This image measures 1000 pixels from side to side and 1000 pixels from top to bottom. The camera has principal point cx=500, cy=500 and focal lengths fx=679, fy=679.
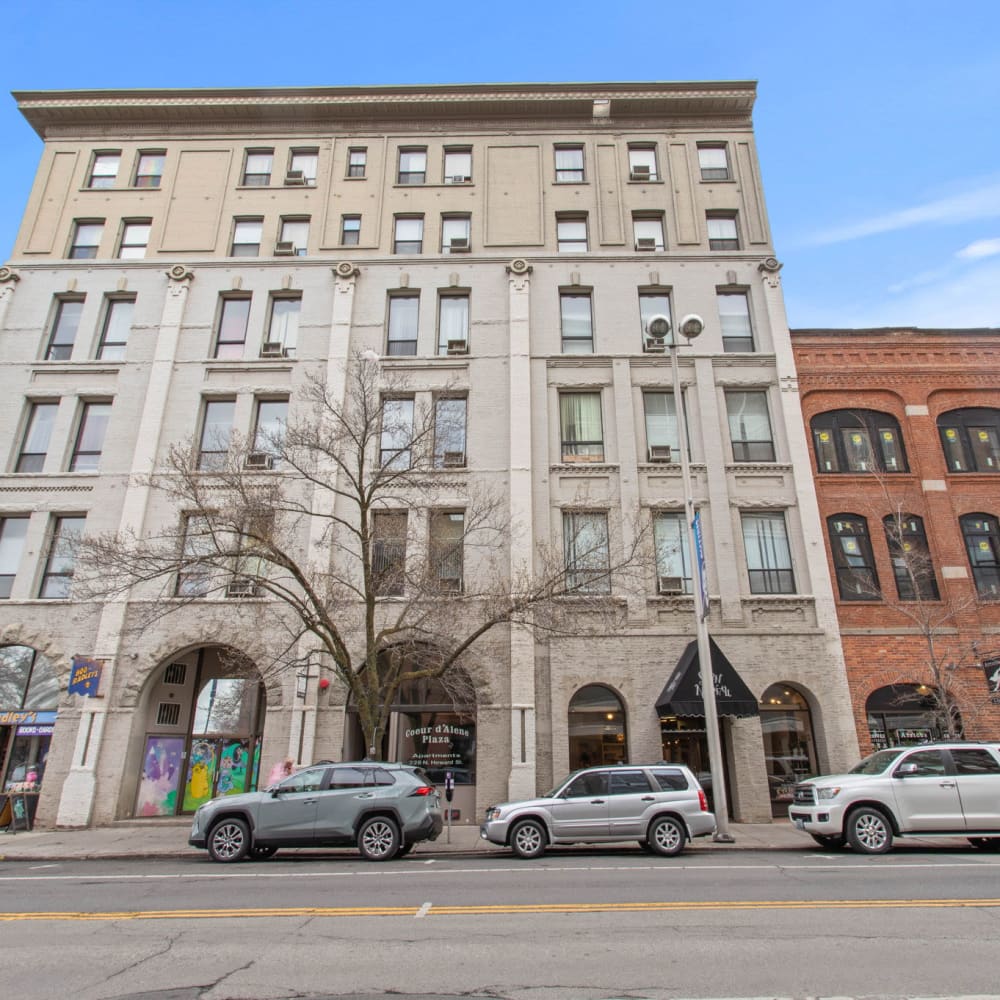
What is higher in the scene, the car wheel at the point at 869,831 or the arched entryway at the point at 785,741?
the arched entryway at the point at 785,741

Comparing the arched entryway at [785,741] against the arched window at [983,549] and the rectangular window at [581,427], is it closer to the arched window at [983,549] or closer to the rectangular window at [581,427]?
the arched window at [983,549]

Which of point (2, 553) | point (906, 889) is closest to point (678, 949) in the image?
point (906, 889)

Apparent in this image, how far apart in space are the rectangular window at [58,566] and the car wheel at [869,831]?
19.7m

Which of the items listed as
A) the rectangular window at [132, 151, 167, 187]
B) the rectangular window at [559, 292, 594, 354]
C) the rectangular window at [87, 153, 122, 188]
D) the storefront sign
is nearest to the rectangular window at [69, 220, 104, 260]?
the rectangular window at [87, 153, 122, 188]

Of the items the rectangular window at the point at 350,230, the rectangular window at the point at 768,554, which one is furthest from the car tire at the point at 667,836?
the rectangular window at the point at 350,230

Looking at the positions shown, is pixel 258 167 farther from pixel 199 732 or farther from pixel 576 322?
pixel 199 732

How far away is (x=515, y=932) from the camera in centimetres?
660

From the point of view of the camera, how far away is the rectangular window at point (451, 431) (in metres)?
19.6

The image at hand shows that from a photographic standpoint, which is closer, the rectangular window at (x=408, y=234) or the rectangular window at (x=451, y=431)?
the rectangular window at (x=451, y=431)

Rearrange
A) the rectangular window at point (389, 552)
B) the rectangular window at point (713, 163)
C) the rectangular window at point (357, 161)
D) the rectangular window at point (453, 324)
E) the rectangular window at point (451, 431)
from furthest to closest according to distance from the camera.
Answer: the rectangular window at point (357, 161) → the rectangular window at point (713, 163) → the rectangular window at point (453, 324) → the rectangular window at point (451, 431) → the rectangular window at point (389, 552)

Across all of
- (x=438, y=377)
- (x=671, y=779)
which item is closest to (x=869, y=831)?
(x=671, y=779)

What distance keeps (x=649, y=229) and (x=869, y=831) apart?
19.8 m

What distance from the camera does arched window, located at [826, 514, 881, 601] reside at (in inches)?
744

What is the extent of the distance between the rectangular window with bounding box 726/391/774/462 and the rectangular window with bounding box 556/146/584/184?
33.5 ft
